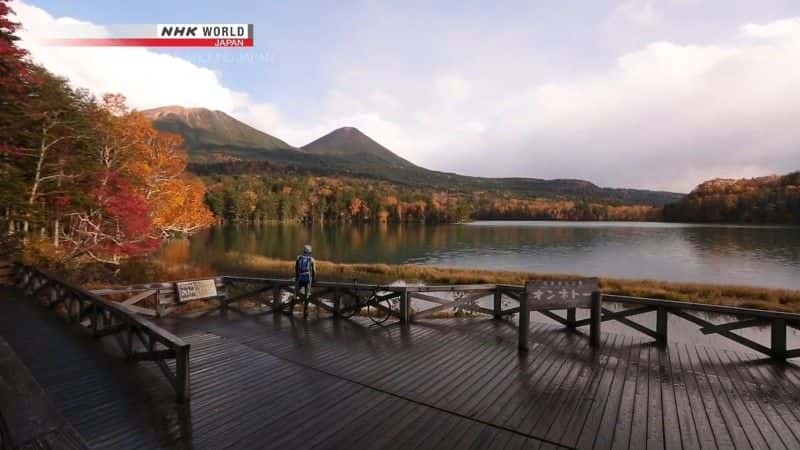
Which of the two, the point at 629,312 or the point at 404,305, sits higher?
the point at 629,312

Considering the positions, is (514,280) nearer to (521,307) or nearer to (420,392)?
(521,307)

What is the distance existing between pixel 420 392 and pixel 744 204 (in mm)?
162702

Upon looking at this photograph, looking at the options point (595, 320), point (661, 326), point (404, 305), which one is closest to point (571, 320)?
point (595, 320)

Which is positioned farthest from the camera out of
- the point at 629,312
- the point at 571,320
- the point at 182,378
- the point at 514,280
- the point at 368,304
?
the point at 514,280

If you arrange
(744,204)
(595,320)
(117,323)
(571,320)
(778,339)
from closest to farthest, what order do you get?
1. (778,339)
2. (595,320)
3. (571,320)
4. (117,323)
5. (744,204)

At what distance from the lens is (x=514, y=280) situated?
30.4m

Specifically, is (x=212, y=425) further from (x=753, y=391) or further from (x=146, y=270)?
(x=146, y=270)

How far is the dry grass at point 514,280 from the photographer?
23194mm

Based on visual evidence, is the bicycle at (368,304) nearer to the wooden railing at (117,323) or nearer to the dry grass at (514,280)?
the wooden railing at (117,323)

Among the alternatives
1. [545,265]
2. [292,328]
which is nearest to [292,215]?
[545,265]

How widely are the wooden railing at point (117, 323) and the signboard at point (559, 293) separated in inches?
254

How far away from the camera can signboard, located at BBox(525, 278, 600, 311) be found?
26.3 feet

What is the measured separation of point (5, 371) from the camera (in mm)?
2805

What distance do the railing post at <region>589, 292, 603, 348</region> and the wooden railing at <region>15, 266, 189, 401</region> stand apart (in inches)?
310
